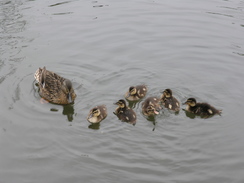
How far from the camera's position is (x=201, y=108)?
5863 mm

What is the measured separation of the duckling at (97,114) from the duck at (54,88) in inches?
28.4

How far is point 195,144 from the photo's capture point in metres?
5.11

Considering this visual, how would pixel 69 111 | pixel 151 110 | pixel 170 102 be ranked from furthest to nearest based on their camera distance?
pixel 69 111 → pixel 170 102 → pixel 151 110

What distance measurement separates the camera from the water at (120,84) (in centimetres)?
475

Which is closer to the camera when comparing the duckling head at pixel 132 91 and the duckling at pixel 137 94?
the duckling head at pixel 132 91

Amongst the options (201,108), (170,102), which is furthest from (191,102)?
(170,102)

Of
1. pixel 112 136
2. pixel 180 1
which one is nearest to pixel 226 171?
pixel 112 136

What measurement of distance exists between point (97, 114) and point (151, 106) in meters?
0.98

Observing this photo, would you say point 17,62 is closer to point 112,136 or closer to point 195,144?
point 112,136

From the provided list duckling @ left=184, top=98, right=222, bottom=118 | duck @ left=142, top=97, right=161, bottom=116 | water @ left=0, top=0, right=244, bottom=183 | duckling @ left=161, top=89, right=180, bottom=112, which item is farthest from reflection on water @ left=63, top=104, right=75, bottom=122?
duckling @ left=184, top=98, right=222, bottom=118

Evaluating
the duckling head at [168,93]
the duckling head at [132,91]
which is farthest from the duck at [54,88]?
the duckling head at [168,93]

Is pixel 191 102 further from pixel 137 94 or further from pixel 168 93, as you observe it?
pixel 137 94

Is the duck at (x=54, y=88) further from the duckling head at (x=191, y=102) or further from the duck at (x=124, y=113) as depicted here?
the duckling head at (x=191, y=102)

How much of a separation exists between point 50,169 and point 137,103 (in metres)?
2.38
